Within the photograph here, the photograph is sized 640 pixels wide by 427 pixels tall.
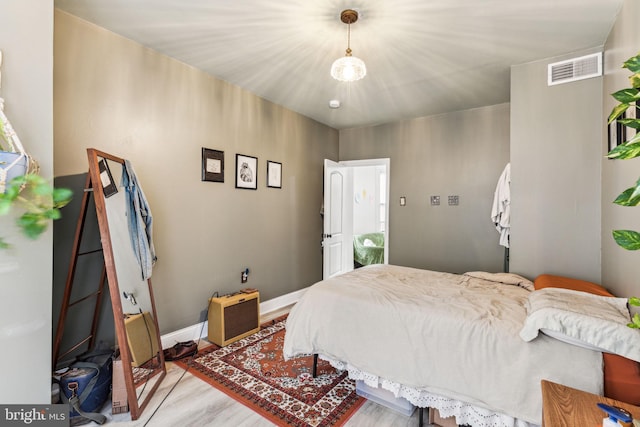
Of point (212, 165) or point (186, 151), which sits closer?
point (186, 151)

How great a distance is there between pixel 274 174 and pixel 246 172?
47 cm

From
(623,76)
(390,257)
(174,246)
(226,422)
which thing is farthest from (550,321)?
(390,257)

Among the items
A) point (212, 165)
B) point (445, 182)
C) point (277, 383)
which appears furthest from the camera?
point (445, 182)

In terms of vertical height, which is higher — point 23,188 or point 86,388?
point 23,188

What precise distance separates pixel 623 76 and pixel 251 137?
10.4 ft

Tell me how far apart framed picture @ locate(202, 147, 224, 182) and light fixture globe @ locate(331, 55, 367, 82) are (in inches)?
62.7

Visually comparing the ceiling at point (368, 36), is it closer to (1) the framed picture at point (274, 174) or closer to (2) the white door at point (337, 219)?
(1) the framed picture at point (274, 174)

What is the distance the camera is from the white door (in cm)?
450

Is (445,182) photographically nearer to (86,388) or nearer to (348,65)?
(348,65)

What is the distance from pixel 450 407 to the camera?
5.46 ft

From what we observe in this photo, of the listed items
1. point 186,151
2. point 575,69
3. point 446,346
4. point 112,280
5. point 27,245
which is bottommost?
point 446,346

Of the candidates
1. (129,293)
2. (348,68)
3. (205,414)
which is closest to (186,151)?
(129,293)

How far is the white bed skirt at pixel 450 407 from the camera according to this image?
1.52 metres

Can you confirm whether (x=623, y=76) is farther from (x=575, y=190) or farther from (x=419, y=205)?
(x=419, y=205)
